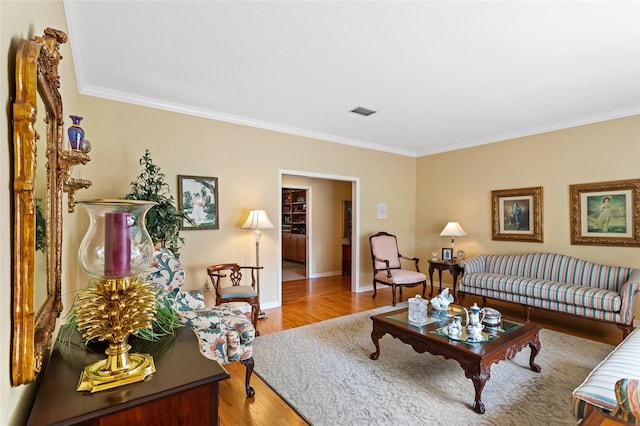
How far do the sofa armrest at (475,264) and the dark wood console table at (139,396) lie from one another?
4497 millimetres

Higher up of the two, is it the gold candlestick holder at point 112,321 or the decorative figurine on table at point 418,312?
the gold candlestick holder at point 112,321

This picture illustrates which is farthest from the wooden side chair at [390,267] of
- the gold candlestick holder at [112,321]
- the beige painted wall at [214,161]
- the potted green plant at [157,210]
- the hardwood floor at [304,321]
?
the gold candlestick holder at [112,321]

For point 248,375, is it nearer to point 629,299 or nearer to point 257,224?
point 257,224

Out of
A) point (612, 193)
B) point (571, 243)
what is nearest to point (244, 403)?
point (571, 243)

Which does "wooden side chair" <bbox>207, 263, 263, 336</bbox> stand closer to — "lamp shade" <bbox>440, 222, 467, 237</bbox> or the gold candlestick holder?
the gold candlestick holder

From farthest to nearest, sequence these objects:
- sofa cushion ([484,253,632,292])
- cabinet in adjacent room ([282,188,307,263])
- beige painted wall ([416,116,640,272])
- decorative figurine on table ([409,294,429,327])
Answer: cabinet in adjacent room ([282,188,307,263])
beige painted wall ([416,116,640,272])
sofa cushion ([484,253,632,292])
decorative figurine on table ([409,294,429,327])

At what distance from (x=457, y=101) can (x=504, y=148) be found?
2020 mm

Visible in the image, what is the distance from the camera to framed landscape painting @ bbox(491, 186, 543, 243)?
4793 millimetres

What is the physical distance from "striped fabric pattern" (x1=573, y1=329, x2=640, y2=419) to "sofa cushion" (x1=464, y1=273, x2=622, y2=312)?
65.5 inches

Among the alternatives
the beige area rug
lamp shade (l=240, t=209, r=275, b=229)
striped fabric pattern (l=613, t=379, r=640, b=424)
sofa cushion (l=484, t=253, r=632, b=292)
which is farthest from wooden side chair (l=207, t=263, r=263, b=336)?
sofa cushion (l=484, t=253, r=632, b=292)

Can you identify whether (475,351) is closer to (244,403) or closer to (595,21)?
(244,403)

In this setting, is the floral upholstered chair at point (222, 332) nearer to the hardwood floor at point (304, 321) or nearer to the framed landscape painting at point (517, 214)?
the hardwood floor at point (304, 321)

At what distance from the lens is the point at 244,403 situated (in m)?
2.34

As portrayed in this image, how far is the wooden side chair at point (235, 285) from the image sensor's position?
11.7ft
